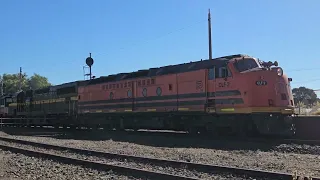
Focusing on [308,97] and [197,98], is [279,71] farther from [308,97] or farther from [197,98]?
[308,97]

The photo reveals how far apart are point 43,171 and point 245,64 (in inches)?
384

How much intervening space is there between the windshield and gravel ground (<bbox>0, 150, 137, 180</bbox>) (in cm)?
848

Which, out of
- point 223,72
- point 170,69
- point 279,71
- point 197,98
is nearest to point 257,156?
point 279,71

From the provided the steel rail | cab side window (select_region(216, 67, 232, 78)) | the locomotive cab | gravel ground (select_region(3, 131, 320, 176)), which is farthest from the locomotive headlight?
the steel rail

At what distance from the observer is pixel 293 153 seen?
1240 centimetres

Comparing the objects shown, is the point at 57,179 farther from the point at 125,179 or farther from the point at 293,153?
the point at 293,153

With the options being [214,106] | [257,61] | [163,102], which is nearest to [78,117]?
[163,102]

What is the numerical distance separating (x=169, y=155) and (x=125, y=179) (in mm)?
3902

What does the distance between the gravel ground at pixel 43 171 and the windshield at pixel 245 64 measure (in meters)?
8.48

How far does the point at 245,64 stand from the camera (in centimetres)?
1598

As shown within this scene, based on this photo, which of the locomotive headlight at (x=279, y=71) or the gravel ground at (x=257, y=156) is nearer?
the gravel ground at (x=257, y=156)

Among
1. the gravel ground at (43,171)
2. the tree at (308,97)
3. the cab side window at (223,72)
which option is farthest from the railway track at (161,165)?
the tree at (308,97)

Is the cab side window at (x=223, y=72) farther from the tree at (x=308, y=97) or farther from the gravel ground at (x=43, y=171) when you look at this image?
the gravel ground at (x=43, y=171)

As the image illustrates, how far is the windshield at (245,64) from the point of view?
1586 cm
